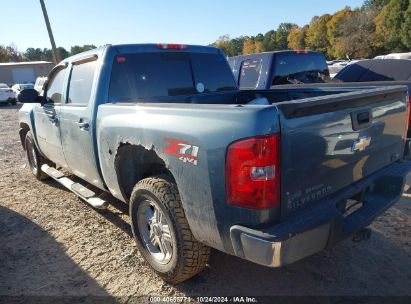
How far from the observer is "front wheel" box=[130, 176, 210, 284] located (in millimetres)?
2758

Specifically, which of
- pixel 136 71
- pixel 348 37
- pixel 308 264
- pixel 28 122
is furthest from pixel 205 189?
pixel 348 37

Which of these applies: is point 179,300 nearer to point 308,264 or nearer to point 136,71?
point 308,264

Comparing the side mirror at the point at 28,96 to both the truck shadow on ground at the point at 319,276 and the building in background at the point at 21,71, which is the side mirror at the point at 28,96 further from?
the building in background at the point at 21,71

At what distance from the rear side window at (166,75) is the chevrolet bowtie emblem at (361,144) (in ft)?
6.68

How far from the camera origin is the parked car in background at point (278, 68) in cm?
680

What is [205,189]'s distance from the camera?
7.74ft

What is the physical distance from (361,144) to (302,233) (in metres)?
0.92

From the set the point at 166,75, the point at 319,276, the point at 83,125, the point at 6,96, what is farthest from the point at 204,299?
the point at 6,96

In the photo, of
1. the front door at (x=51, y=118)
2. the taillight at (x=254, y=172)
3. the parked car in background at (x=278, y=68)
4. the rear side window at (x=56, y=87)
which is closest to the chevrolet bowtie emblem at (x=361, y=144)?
the taillight at (x=254, y=172)

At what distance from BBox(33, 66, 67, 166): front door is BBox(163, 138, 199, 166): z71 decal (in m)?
2.43

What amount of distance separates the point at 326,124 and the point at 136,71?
2159 millimetres

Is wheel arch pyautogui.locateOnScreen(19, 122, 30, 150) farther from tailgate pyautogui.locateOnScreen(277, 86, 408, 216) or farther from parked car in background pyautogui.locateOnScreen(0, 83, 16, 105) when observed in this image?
parked car in background pyautogui.locateOnScreen(0, 83, 16, 105)

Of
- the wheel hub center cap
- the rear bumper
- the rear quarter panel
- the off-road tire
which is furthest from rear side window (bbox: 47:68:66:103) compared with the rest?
the rear bumper

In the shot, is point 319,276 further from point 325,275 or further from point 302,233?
point 302,233
